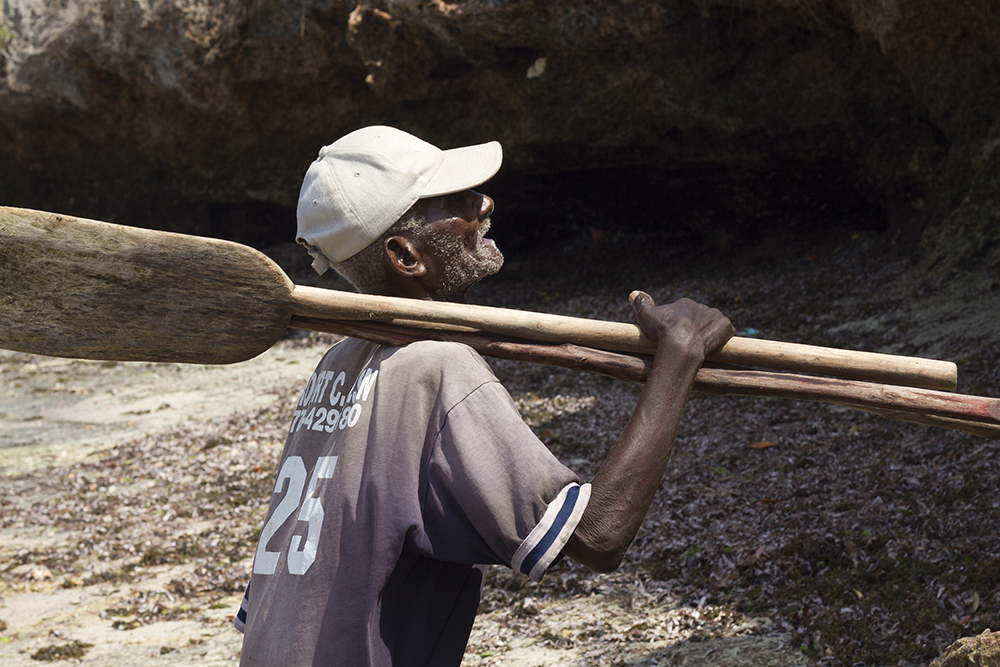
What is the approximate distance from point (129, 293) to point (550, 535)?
1.03 meters

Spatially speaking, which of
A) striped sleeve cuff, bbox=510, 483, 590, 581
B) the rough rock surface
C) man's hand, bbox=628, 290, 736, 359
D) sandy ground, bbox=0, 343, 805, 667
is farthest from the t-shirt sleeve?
sandy ground, bbox=0, 343, 805, 667

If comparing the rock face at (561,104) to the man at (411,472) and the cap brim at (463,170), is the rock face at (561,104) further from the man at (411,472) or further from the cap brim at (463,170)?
the man at (411,472)

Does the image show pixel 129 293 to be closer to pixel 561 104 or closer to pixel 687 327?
pixel 687 327

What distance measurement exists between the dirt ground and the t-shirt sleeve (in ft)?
8.32

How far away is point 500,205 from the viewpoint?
42.4ft

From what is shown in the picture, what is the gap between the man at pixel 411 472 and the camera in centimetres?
161

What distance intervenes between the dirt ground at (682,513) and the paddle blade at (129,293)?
A: 2.78 meters

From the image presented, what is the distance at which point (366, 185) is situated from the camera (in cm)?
193

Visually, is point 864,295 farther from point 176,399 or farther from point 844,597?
point 176,399

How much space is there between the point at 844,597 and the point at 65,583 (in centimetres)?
495

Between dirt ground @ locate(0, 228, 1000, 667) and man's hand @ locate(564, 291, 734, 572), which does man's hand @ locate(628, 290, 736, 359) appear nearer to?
man's hand @ locate(564, 291, 734, 572)

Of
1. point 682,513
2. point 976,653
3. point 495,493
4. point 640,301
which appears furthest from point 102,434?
point 976,653

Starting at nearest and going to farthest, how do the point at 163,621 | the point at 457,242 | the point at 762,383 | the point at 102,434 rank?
1. the point at 762,383
2. the point at 457,242
3. the point at 163,621
4. the point at 102,434

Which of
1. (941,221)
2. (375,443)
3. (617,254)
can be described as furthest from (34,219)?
(617,254)
